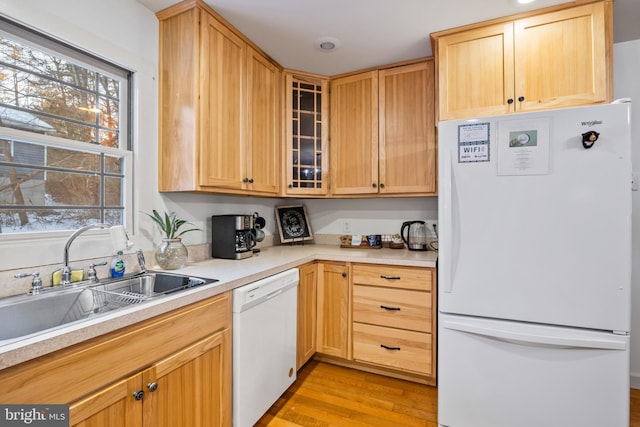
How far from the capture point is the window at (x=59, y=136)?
1284 millimetres

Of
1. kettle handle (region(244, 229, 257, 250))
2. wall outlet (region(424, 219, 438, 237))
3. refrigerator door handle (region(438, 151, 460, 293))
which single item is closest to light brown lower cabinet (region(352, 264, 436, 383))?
refrigerator door handle (region(438, 151, 460, 293))

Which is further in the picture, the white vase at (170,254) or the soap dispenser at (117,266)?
the white vase at (170,254)

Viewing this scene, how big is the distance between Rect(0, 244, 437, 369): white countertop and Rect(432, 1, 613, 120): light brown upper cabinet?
108 centimetres

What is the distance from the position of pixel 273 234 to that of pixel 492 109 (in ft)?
6.78

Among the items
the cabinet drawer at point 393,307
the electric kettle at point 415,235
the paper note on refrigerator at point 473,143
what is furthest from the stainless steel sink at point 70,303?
the electric kettle at point 415,235

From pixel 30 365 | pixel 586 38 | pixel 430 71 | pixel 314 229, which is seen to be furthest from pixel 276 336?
pixel 586 38

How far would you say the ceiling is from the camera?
1.73m

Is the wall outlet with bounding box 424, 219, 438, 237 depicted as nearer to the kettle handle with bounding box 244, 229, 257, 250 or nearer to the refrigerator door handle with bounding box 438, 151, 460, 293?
the refrigerator door handle with bounding box 438, 151, 460, 293

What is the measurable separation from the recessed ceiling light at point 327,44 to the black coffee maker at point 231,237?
4.42ft

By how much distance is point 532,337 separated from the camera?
4.80 feet

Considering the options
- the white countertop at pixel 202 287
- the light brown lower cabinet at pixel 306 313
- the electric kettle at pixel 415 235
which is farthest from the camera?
the electric kettle at pixel 415 235

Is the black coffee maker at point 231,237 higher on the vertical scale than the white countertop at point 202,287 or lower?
higher

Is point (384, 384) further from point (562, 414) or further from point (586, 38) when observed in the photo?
point (586, 38)

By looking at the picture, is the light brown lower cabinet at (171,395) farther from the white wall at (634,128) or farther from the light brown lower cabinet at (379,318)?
the white wall at (634,128)
